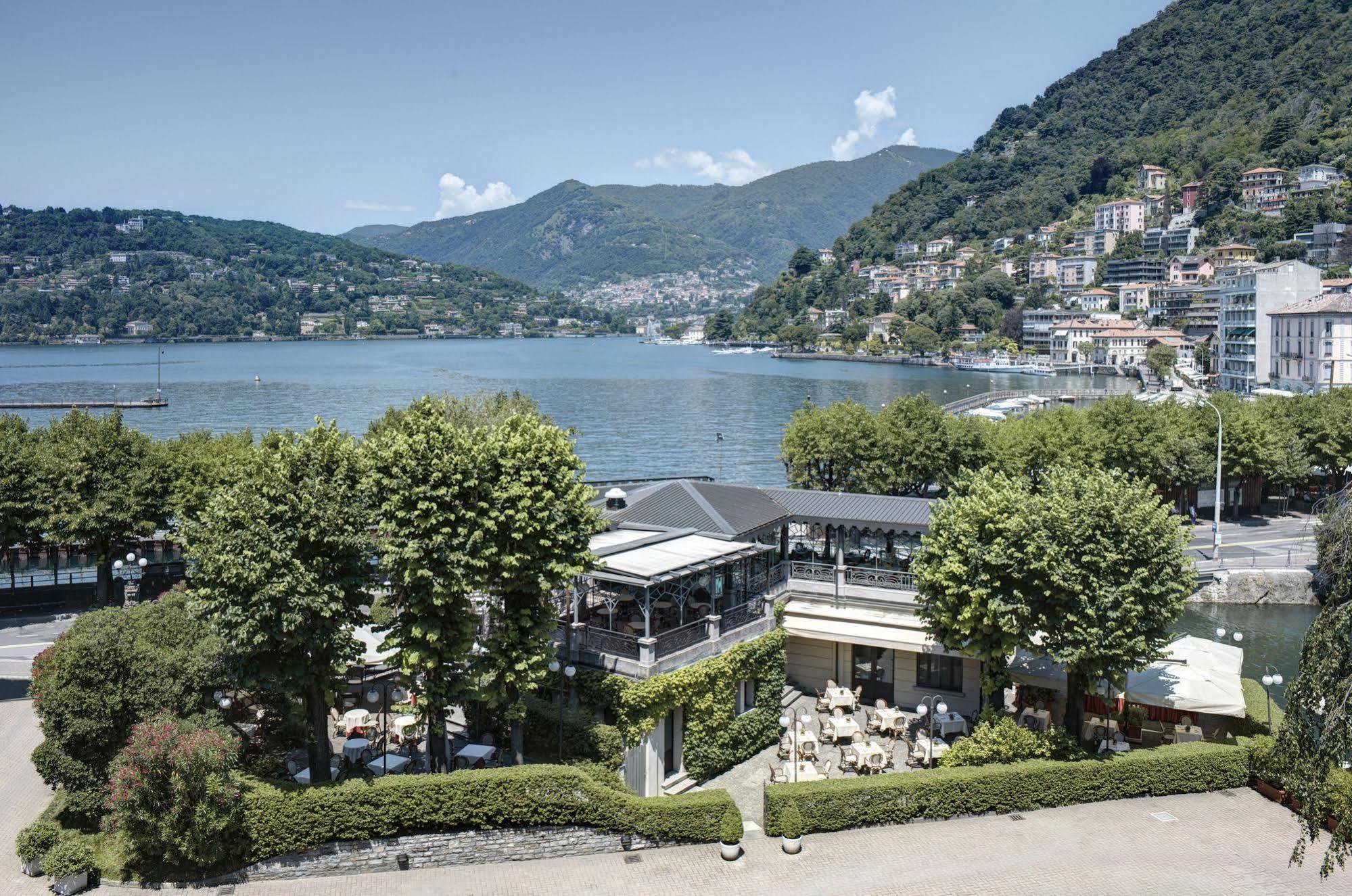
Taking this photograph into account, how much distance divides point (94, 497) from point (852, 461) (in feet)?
81.5

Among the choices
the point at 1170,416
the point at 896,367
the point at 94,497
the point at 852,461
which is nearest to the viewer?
A: the point at 94,497

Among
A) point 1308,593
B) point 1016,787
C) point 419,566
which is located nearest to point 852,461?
point 1308,593

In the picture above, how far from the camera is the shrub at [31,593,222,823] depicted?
48.0 feet

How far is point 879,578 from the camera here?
2158cm

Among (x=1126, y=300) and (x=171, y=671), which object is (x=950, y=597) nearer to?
(x=171, y=671)

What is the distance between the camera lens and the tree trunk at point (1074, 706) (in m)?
18.4

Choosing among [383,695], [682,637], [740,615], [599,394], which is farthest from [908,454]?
[599,394]

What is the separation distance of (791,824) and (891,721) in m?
5.02

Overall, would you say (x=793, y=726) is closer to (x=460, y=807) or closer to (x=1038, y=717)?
(x=1038, y=717)

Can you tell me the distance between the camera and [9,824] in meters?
15.5

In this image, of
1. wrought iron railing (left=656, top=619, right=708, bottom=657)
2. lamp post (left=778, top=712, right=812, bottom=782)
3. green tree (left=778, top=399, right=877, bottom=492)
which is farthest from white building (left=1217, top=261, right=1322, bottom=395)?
wrought iron railing (left=656, top=619, right=708, bottom=657)

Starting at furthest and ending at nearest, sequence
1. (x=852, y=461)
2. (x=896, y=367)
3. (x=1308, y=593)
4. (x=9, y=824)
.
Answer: (x=896, y=367), (x=852, y=461), (x=1308, y=593), (x=9, y=824)

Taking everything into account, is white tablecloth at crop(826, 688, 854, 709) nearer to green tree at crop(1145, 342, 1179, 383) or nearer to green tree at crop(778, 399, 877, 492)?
green tree at crop(778, 399, 877, 492)

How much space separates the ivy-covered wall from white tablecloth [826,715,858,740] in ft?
3.88
